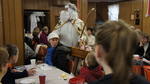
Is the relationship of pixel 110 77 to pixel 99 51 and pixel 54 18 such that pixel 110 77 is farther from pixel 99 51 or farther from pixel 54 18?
pixel 54 18

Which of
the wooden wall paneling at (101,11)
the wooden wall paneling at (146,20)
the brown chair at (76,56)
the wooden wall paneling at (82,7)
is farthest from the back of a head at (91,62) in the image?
the wooden wall paneling at (101,11)

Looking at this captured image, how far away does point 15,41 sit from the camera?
2.75 meters

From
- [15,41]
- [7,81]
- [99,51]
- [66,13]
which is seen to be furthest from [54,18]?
[99,51]

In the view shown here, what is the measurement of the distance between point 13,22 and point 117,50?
7.65 ft

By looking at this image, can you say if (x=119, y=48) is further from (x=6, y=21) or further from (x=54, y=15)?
(x=54, y=15)

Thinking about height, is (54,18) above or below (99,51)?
above

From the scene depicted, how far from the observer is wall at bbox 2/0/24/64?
8.68 ft

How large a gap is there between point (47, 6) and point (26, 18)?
0.53m

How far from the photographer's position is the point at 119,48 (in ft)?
2.21

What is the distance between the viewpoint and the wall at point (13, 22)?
2646 mm

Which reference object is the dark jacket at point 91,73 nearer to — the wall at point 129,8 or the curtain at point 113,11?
the wall at point 129,8

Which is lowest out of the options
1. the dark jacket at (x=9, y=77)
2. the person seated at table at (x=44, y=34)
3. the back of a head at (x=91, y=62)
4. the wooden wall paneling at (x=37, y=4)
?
the dark jacket at (x=9, y=77)

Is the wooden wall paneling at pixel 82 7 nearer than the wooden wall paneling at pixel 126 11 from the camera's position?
Yes

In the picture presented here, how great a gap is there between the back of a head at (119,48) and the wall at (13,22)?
89.4 inches
